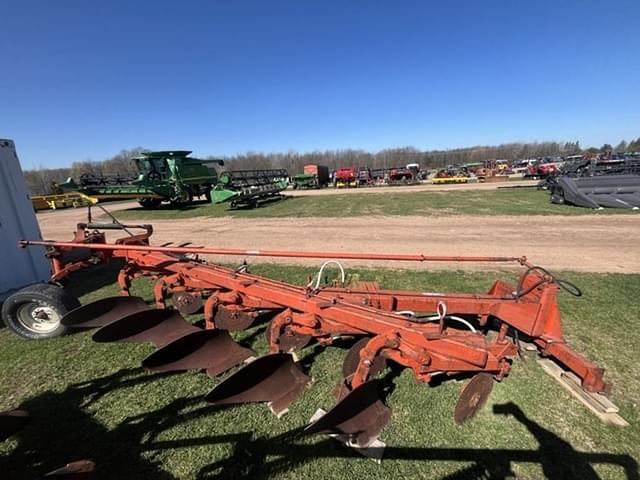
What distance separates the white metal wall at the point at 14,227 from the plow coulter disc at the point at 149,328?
448 cm

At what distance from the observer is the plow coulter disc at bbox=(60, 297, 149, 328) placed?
351 centimetres

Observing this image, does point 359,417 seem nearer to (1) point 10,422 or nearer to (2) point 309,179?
(1) point 10,422

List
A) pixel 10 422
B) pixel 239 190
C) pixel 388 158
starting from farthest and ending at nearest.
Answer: pixel 388 158 < pixel 239 190 < pixel 10 422

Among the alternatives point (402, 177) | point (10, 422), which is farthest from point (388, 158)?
point (10, 422)

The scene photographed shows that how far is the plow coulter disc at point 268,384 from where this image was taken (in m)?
2.50

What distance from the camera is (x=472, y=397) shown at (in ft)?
8.41

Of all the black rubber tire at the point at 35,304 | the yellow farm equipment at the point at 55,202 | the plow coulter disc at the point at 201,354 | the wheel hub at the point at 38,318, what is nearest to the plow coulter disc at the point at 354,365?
the plow coulter disc at the point at 201,354

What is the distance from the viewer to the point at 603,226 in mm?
9930

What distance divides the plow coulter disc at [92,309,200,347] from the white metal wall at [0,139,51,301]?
14.7 ft

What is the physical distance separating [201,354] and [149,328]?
2.79 ft

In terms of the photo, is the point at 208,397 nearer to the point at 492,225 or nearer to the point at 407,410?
the point at 407,410

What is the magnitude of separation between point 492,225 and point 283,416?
34.7 feet

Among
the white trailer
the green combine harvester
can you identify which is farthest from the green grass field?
the white trailer

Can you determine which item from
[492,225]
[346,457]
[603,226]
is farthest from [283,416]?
[603,226]
